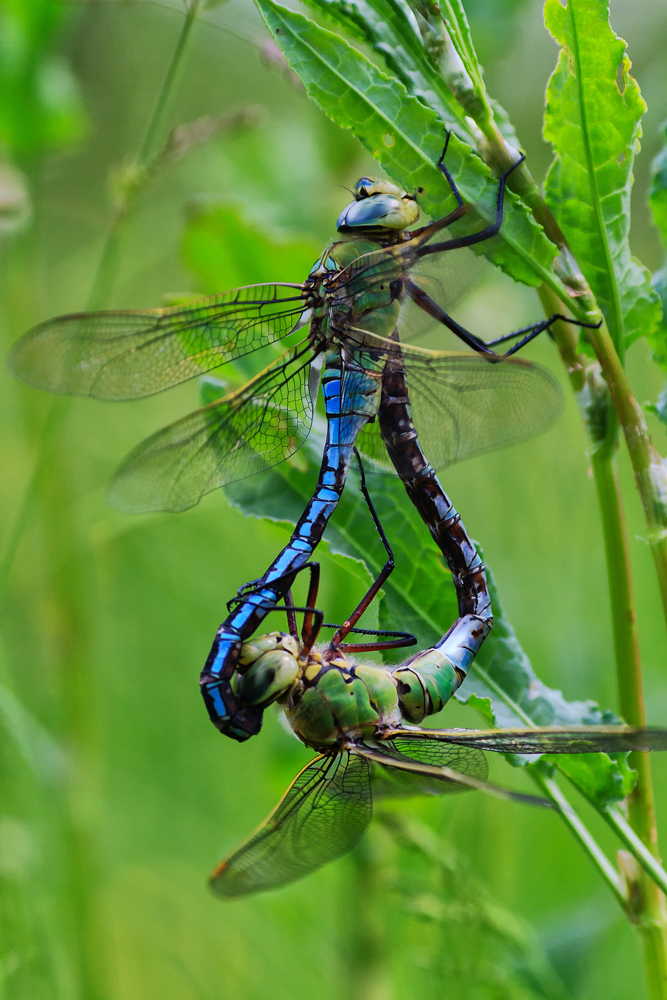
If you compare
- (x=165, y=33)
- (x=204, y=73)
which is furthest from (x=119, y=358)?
(x=204, y=73)

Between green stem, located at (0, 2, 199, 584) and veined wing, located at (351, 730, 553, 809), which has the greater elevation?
green stem, located at (0, 2, 199, 584)

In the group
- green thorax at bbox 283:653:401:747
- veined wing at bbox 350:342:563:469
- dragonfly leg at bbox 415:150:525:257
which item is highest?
dragonfly leg at bbox 415:150:525:257

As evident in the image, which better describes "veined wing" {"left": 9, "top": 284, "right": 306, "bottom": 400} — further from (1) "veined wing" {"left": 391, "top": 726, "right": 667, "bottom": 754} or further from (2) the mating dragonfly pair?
(1) "veined wing" {"left": 391, "top": 726, "right": 667, "bottom": 754}

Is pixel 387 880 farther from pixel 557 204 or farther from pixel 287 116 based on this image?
pixel 287 116

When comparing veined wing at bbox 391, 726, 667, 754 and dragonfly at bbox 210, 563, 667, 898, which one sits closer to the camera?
veined wing at bbox 391, 726, 667, 754

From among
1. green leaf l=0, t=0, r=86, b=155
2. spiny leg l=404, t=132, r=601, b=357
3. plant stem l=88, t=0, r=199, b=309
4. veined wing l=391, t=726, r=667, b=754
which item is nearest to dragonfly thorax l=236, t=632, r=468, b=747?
veined wing l=391, t=726, r=667, b=754

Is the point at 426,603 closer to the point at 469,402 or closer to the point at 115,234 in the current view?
the point at 469,402

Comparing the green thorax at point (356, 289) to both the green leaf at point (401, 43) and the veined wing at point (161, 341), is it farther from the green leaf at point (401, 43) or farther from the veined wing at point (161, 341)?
the green leaf at point (401, 43)
